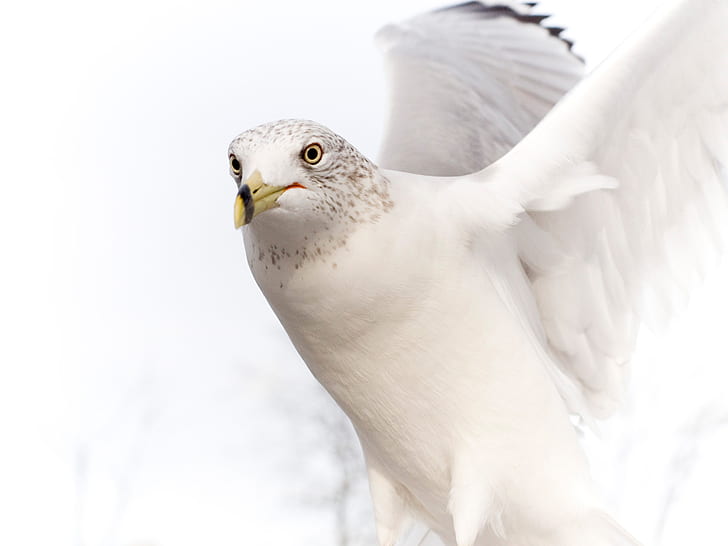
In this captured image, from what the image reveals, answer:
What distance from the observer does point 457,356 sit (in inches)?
50.1

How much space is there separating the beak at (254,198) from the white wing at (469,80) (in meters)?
0.71

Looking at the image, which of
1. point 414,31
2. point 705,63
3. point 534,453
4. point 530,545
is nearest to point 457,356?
point 534,453

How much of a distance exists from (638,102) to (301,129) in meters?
0.47

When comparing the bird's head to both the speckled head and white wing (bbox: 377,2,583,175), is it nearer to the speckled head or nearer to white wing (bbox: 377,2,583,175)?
the speckled head

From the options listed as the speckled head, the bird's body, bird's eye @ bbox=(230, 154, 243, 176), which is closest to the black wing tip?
the bird's body

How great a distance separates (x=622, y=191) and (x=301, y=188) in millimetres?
533

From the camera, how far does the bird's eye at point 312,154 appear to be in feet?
3.58

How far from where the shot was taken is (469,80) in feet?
6.48

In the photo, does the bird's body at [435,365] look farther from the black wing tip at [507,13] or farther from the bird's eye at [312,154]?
the black wing tip at [507,13]

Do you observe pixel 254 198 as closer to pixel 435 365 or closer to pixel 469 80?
pixel 435 365

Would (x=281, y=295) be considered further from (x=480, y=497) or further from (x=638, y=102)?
(x=638, y=102)

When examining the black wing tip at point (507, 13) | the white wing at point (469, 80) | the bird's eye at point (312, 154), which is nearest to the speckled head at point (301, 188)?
the bird's eye at point (312, 154)

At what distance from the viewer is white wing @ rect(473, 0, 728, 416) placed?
1.29m

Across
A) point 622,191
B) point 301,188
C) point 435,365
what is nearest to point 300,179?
point 301,188
